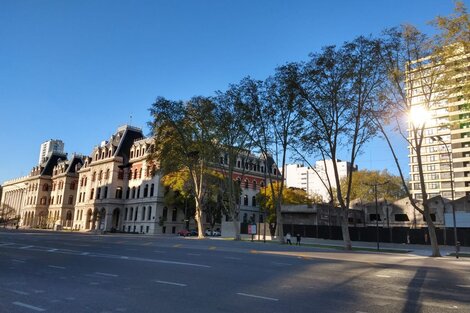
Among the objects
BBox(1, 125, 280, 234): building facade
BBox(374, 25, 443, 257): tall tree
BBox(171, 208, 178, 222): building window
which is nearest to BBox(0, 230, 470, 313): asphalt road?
BBox(374, 25, 443, 257): tall tree

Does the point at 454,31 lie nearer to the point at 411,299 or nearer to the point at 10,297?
the point at 411,299

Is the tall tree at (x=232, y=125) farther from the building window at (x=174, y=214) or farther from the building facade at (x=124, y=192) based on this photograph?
the building window at (x=174, y=214)

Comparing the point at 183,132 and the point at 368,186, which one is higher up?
the point at 183,132

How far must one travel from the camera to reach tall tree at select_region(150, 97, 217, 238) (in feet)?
164

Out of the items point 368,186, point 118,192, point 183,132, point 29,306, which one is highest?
point 183,132

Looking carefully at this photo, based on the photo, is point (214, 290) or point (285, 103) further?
point (285, 103)

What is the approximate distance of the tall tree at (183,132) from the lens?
164ft

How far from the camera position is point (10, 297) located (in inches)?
364

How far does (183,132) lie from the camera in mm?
51406

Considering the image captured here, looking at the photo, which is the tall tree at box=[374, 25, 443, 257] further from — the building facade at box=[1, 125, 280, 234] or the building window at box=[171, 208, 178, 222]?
the building window at box=[171, 208, 178, 222]

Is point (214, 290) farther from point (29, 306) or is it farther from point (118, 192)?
point (118, 192)

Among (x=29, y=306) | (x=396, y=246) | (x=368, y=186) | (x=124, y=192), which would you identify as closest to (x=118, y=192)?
(x=124, y=192)

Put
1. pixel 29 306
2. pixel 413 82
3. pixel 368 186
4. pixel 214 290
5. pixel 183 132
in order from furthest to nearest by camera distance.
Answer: pixel 368 186
pixel 183 132
pixel 413 82
pixel 214 290
pixel 29 306

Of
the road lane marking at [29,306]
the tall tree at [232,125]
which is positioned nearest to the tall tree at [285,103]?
the tall tree at [232,125]
